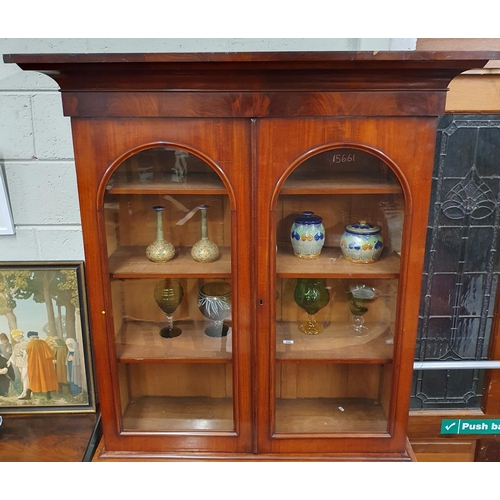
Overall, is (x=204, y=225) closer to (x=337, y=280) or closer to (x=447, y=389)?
(x=337, y=280)

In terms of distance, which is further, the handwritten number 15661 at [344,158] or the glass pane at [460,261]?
the glass pane at [460,261]

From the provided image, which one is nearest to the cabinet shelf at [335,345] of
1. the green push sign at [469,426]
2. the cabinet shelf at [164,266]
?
the cabinet shelf at [164,266]

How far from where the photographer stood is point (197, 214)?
3.80 feet

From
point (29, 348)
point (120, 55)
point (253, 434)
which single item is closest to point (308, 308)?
point (253, 434)

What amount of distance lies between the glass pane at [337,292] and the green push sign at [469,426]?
1.51 feet

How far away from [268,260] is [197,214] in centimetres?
22

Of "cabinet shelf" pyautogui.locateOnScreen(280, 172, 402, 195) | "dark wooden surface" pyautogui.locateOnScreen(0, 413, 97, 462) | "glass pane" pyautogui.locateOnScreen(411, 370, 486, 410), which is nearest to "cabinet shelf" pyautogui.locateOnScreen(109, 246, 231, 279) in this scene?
"cabinet shelf" pyautogui.locateOnScreen(280, 172, 402, 195)

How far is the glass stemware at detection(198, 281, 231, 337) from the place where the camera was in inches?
46.0

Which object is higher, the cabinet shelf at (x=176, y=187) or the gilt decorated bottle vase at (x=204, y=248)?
the cabinet shelf at (x=176, y=187)

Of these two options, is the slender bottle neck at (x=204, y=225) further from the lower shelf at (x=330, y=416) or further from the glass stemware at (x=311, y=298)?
the lower shelf at (x=330, y=416)

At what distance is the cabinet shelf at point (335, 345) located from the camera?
3.94 feet

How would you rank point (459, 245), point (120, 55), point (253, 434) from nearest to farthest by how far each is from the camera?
point (120, 55)
point (253, 434)
point (459, 245)

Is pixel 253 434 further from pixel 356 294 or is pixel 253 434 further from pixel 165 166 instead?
pixel 165 166

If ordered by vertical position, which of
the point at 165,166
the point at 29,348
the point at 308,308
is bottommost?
the point at 29,348
